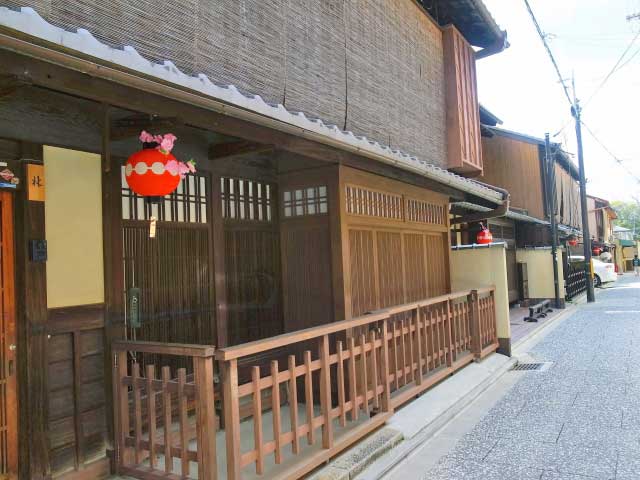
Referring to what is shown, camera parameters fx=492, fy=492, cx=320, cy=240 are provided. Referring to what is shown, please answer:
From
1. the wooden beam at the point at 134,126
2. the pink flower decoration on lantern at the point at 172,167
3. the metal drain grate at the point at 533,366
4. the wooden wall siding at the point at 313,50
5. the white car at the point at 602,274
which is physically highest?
the wooden wall siding at the point at 313,50

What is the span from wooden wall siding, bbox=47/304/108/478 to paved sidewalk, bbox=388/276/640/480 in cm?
255

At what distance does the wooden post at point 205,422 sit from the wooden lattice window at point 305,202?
2819 millimetres

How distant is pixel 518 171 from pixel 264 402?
17.6m

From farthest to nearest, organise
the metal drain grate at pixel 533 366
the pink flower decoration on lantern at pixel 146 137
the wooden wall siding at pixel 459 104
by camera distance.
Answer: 1. the wooden wall siding at pixel 459 104
2. the metal drain grate at pixel 533 366
3. the pink flower decoration on lantern at pixel 146 137

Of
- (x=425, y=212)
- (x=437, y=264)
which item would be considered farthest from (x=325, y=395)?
(x=437, y=264)

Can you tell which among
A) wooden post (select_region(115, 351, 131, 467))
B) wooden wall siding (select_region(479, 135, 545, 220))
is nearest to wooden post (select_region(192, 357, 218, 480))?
wooden post (select_region(115, 351, 131, 467))

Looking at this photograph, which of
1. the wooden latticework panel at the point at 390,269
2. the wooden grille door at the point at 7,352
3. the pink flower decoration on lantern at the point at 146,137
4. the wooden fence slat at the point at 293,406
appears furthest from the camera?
the wooden latticework panel at the point at 390,269

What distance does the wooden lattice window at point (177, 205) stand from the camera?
4305mm

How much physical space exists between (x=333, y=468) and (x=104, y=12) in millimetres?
3844

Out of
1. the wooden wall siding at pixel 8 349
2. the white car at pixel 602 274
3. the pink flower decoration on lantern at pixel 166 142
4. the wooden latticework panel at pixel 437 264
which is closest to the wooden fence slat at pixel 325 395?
the pink flower decoration on lantern at pixel 166 142

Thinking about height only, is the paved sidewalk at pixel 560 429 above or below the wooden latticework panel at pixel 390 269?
below

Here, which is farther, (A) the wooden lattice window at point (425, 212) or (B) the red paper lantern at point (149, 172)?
(A) the wooden lattice window at point (425, 212)

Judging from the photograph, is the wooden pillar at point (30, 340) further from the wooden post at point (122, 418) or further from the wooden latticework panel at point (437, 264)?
the wooden latticework panel at point (437, 264)

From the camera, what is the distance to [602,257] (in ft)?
128
